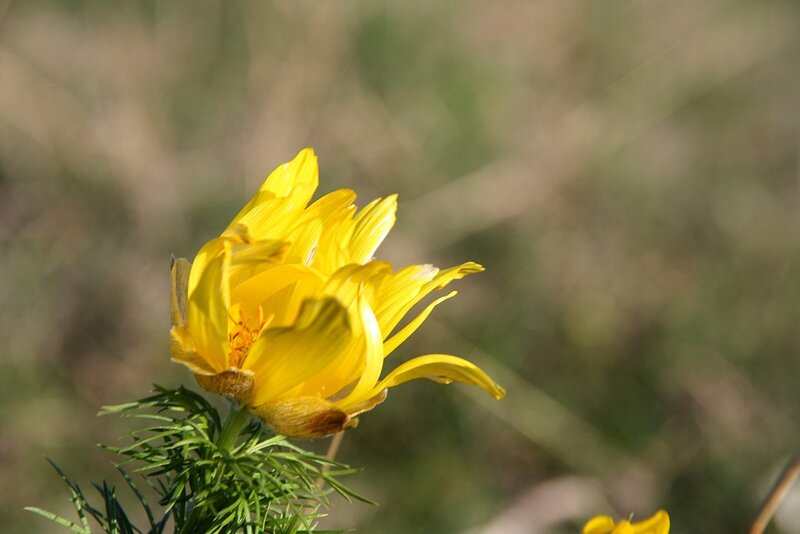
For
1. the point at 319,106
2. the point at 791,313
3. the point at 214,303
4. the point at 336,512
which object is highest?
the point at 214,303

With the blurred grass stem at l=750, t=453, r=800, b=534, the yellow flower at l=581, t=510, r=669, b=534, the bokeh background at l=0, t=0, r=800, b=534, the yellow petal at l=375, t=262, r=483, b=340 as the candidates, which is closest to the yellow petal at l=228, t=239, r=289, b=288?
the yellow petal at l=375, t=262, r=483, b=340

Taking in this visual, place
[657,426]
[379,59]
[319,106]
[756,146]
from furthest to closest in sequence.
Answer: [756,146] < [379,59] < [319,106] < [657,426]

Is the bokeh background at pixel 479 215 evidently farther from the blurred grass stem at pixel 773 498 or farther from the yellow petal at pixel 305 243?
the yellow petal at pixel 305 243

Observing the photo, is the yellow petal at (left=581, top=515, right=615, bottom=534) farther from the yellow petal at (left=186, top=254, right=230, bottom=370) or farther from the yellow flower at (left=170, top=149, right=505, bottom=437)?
the yellow petal at (left=186, top=254, right=230, bottom=370)

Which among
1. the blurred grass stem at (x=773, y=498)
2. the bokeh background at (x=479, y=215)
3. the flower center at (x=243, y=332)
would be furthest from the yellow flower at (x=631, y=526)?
the bokeh background at (x=479, y=215)

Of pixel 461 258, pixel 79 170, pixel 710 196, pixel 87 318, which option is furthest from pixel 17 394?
pixel 710 196

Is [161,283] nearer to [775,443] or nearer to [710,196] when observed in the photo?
[775,443]
